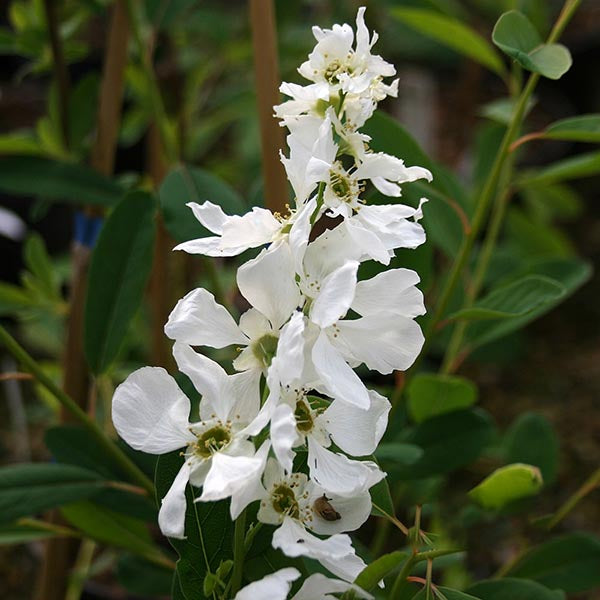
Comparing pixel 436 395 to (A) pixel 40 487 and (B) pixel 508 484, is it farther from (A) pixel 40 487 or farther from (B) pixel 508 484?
(A) pixel 40 487

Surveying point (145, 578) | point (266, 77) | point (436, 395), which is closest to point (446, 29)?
point (266, 77)

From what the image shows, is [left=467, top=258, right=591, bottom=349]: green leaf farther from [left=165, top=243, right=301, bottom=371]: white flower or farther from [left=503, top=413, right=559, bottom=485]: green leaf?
[left=165, top=243, right=301, bottom=371]: white flower

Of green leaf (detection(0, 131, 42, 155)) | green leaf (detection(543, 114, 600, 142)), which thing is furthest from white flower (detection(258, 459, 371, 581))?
green leaf (detection(0, 131, 42, 155))

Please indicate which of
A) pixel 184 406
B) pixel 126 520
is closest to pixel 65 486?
pixel 126 520

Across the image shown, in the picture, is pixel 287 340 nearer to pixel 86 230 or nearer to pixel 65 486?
pixel 65 486

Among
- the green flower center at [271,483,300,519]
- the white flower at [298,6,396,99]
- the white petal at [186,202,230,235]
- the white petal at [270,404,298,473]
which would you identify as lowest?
the green flower center at [271,483,300,519]

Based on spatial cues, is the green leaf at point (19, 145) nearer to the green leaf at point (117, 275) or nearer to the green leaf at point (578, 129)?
the green leaf at point (117, 275)

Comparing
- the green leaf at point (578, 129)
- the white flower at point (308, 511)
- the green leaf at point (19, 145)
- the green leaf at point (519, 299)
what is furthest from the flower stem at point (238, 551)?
the green leaf at point (19, 145)
